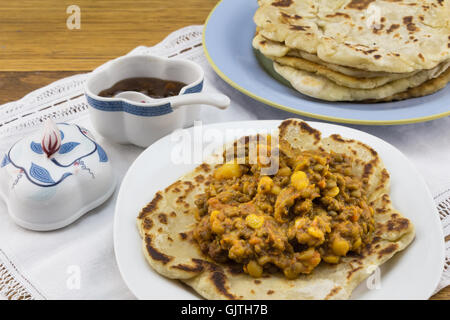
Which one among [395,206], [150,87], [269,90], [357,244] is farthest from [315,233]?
[150,87]

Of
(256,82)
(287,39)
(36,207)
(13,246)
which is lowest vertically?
(13,246)

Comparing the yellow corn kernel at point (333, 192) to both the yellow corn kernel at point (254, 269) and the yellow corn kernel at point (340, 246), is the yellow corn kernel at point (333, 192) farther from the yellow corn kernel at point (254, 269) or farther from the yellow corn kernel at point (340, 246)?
the yellow corn kernel at point (254, 269)

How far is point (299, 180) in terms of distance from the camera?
2191mm

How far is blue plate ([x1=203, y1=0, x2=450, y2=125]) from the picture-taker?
2986 millimetres

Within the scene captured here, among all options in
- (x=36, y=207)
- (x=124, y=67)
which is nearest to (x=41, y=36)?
(x=124, y=67)

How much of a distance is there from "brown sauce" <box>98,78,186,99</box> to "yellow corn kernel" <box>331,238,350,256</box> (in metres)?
1.39

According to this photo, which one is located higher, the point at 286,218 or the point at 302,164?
the point at 302,164

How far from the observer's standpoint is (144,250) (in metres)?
2.10

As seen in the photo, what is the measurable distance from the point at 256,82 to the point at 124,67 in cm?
79

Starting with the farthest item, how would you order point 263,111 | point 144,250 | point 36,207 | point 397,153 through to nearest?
point 263,111 → point 397,153 → point 36,207 → point 144,250

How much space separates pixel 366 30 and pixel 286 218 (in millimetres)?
1726

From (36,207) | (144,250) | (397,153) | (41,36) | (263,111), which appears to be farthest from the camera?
(41,36)

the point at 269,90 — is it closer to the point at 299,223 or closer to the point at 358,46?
the point at 358,46

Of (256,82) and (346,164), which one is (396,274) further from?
(256,82)
